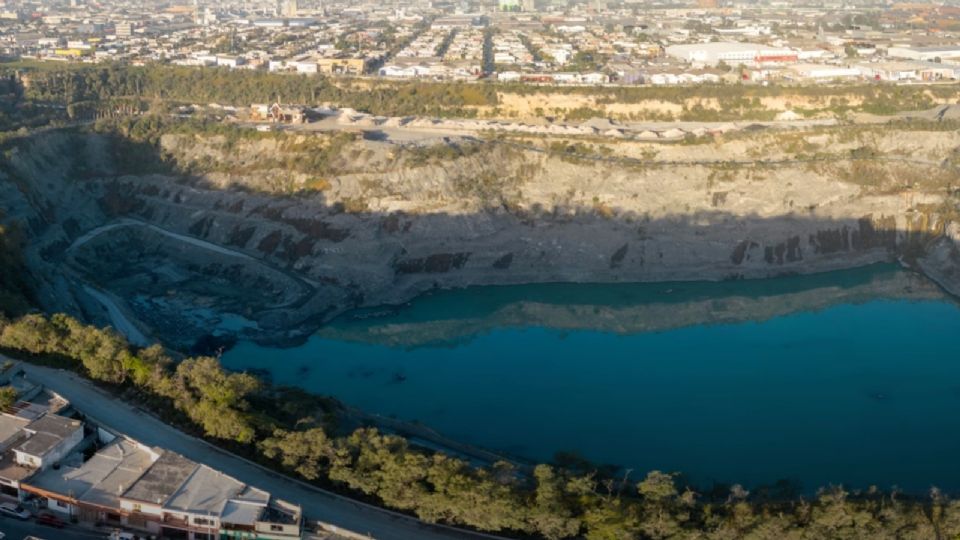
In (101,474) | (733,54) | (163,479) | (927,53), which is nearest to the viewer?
(163,479)

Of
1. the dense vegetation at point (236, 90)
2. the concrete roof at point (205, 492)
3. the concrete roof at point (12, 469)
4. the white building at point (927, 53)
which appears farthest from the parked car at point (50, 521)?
the white building at point (927, 53)

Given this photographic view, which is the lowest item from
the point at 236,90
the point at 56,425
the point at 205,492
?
the point at 205,492

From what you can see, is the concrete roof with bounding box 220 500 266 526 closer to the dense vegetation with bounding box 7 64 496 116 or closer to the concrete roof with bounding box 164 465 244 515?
the concrete roof with bounding box 164 465 244 515

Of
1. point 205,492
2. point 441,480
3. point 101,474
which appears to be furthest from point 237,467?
point 441,480

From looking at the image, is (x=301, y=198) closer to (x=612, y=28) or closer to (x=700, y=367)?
(x=700, y=367)

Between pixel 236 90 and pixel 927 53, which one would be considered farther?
pixel 927 53

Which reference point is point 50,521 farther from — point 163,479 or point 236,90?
point 236,90
